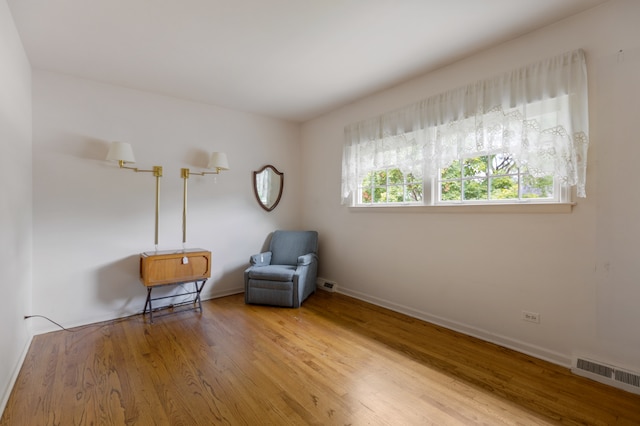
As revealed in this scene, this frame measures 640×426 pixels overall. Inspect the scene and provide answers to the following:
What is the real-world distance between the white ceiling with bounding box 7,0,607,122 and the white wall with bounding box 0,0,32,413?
0.29 meters

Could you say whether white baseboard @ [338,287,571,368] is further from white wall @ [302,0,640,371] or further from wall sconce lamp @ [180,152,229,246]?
wall sconce lamp @ [180,152,229,246]

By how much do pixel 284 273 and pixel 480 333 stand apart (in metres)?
2.06

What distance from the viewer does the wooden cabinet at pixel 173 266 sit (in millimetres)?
2957

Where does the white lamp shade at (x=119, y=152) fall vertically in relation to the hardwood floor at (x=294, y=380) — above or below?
above

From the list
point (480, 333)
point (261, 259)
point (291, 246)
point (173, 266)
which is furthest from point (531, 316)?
point (173, 266)

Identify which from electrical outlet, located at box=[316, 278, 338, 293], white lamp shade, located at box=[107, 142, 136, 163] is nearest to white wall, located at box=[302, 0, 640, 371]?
electrical outlet, located at box=[316, 278, 338, 293]

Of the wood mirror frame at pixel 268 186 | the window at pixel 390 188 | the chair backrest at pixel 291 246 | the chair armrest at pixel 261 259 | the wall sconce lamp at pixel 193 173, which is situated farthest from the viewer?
the wood mirror frame at pixel 268 186

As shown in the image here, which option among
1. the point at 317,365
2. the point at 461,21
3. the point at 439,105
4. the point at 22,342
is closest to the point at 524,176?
the point at 439,105

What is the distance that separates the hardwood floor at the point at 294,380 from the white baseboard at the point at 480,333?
0.28 ft

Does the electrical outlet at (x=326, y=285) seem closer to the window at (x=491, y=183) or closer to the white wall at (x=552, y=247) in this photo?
the white wall at (x=552, y=247)

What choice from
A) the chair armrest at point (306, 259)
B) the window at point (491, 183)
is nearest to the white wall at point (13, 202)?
the chair armrest at point (306, 259)

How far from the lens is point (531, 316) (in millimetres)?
2293

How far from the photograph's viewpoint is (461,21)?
6.95 ft

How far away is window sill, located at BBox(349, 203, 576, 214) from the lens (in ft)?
7.07
